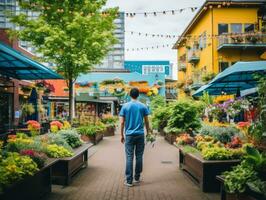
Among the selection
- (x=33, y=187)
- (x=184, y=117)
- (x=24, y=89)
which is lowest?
(x=33, y=187)

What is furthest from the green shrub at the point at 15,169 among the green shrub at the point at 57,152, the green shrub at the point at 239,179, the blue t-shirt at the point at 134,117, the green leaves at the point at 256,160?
the green leaves at the point at 256,160

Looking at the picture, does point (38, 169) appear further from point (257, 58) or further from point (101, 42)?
point (257, 58)

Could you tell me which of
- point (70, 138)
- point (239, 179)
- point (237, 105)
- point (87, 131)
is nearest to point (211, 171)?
point (239, 179)

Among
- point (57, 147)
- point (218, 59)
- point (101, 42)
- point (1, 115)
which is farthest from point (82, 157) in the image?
point (218, 59)

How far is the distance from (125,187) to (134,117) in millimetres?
1356

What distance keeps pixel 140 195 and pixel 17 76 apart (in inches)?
434

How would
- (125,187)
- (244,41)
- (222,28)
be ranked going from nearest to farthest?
(125,187)
(244,41)
(222,28)

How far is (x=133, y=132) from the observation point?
7594 millimetres

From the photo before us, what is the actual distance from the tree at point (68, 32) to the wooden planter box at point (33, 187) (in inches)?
414

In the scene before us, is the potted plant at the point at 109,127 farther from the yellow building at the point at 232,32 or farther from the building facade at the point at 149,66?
the building facade at the point at 149,66

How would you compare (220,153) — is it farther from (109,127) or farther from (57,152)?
(109,127)

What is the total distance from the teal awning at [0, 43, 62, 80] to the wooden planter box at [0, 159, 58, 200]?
14.9ft

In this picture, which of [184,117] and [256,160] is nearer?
[256,160]

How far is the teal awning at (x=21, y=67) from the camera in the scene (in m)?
11.5
